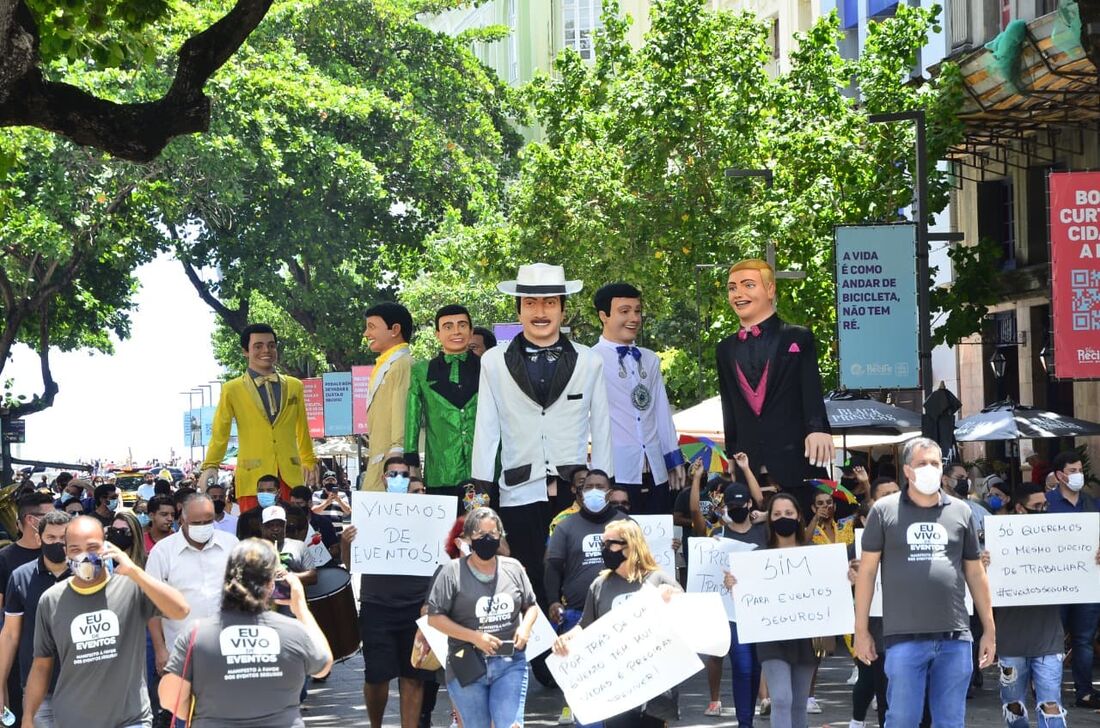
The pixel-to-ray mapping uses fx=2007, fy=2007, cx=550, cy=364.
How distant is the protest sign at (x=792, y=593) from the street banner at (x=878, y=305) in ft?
46.2

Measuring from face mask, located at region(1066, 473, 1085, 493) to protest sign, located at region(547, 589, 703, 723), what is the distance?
5813 millimetres

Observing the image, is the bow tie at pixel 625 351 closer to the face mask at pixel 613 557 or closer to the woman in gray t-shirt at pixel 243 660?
the face mask at pixel 613 557

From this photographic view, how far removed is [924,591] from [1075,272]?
10.4 meters

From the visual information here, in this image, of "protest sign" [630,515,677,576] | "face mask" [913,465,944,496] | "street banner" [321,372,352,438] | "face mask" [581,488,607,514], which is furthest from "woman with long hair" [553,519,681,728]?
"street banner" [321,372,352,438]

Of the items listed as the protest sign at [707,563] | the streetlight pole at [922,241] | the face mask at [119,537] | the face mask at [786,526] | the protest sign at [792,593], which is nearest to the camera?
the protest sign at [792,593]

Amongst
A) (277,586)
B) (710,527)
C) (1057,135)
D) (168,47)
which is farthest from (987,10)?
(277,586)

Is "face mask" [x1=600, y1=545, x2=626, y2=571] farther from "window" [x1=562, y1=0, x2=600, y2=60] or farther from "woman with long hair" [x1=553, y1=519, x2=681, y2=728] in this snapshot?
"window" [x1=562, y1=0, x2=600, y2=60]

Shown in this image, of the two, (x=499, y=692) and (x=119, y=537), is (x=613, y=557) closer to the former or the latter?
(x=499, y=692)

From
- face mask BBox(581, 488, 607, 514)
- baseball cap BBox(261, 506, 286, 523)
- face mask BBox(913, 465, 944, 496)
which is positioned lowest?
baseball cap BBox(261, 506, 286, 523)

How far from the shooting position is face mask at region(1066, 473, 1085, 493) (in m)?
15.4

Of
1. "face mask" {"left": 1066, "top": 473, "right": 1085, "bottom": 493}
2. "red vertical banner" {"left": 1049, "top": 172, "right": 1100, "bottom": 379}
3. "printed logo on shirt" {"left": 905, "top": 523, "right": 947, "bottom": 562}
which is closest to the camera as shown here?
"printed logo on shirt" {"left": 905, "top": 523, "right": 947, "bottom": 562}

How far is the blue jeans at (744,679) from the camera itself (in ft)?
42.2

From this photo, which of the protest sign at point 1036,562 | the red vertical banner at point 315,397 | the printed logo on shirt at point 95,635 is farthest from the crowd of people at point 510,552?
the red vertical banner at point 315,397

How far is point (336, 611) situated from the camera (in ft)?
43.8
